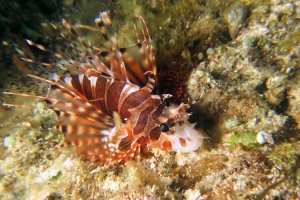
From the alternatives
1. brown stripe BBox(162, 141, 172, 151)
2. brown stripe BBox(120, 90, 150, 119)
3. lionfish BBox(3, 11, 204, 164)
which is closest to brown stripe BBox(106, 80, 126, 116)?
lionfish BBox(3, 11, 204, 164)

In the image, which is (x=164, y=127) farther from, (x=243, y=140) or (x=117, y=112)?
(x=243, y=140)

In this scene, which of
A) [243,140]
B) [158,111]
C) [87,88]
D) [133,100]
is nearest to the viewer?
[243,140]

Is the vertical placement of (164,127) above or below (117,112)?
below

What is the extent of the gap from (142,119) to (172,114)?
0.46 meters

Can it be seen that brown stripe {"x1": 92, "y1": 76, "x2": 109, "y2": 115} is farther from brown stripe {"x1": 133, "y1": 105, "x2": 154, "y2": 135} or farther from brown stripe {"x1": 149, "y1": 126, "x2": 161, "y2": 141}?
brown stripe {"x1": 149, "y1": 126, "x2": 161, "y2": 141}

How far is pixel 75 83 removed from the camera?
11.4 feet

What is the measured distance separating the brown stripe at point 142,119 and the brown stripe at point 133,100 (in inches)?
6.1

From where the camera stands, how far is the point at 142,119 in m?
2.96

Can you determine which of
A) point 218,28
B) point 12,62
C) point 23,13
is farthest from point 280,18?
point 23,13

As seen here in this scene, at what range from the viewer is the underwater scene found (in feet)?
8.48

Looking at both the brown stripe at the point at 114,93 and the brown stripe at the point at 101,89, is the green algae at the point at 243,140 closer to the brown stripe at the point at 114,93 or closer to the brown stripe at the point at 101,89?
the brown stripe at the point at 114,93

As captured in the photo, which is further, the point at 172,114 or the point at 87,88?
the point at 87,88

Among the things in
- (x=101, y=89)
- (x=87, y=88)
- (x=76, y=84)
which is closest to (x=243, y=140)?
(x=101, y=89)

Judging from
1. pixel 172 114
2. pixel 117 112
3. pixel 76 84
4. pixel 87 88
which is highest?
pixel 76 84
